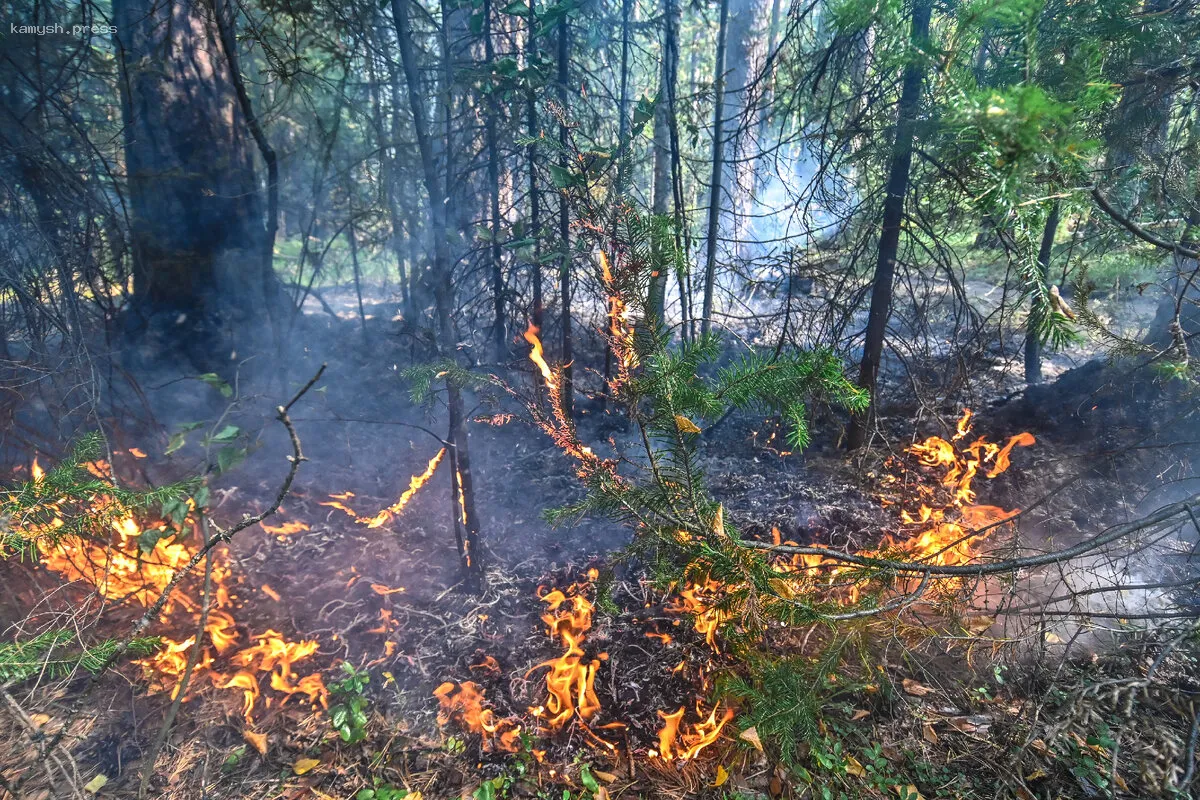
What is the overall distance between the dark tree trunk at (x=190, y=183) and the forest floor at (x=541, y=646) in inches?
42.3

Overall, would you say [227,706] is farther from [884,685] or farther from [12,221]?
[884,685]

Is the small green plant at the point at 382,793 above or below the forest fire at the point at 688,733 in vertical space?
below

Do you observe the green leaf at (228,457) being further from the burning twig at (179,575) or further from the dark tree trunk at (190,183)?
the dark tree trunk at (190,183)

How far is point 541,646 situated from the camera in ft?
11.8

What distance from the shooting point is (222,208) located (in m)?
5.55

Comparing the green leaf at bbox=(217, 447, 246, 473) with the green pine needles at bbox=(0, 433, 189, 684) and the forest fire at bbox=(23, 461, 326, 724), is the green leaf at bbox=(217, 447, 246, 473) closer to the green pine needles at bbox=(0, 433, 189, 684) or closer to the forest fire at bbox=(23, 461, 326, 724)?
the forest fire at bbox=(23, 461, 326, 724)

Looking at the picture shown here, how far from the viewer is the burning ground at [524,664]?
2738 mm

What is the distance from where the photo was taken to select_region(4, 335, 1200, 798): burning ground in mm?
2738

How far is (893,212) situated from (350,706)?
534 cm

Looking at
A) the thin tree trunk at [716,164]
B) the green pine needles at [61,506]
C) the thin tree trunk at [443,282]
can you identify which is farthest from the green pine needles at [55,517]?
the thin tree trunk at [716,164]

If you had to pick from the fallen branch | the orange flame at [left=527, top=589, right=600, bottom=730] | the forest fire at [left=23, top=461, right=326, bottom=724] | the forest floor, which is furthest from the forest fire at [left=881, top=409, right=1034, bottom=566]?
the forest fire at [left=23, top=461, right=326, bottom=724]

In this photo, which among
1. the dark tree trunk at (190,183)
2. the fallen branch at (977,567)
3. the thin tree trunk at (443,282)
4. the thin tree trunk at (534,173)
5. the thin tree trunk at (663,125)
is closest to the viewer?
the thin tree trunk at (663,125)

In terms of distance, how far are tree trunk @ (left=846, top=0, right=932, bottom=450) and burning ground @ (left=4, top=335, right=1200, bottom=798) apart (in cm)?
131

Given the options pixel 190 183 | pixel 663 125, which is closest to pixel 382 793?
pixel 190 183
